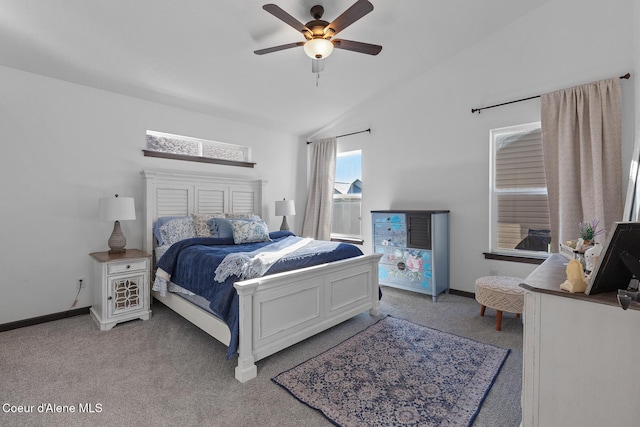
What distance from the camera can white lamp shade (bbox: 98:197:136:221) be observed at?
297 cm

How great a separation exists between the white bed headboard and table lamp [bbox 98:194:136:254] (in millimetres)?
340

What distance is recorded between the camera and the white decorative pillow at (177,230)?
3.46m

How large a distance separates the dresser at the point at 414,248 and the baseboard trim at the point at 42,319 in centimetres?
353

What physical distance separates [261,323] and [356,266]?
116 centimetres

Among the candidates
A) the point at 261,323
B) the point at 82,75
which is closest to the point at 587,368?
the point at 261,323

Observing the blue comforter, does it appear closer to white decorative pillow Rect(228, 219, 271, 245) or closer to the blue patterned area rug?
white decorative pillow Rect(228, 219, 271, 245)

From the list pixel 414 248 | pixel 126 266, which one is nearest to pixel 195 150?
pixel 126 266

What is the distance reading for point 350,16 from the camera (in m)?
2.11

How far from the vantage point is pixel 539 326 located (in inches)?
48.4

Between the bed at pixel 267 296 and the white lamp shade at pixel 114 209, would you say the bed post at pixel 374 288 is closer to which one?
the bed at pixel 267 296

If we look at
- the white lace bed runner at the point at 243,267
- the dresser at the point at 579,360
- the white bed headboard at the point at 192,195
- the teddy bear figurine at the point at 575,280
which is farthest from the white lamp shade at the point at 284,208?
the teddy bear figurine at the point at 575,280

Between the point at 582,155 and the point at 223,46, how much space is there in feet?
12.2

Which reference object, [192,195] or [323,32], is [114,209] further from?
[323,32]

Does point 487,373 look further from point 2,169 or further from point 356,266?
point 2,169
